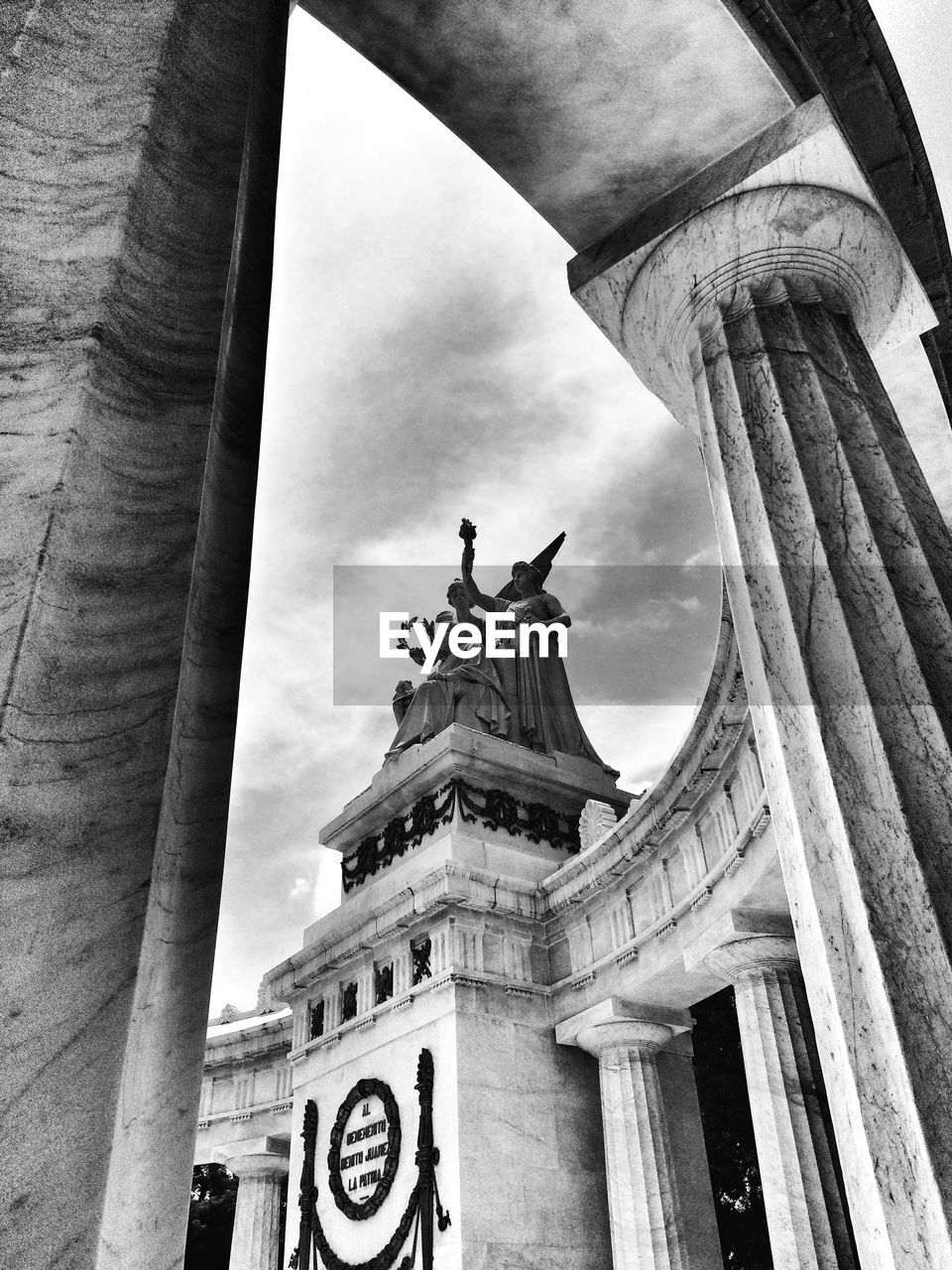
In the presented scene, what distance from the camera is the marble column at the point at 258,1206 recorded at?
17891 millimetres

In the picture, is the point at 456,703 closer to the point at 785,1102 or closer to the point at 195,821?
the point at 785,1102

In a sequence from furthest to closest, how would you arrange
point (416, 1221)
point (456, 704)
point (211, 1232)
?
1. point (211, 1232)
2. point (456, 704)
3. point (416, 1221)

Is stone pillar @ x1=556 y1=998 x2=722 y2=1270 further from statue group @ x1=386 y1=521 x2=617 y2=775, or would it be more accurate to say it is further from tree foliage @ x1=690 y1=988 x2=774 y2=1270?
tree foliage @ x1=690 y1=988 x2=774 y2=1270

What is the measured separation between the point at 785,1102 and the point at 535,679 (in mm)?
9659

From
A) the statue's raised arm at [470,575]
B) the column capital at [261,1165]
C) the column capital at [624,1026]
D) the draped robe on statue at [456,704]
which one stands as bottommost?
the column capital at [261,1165]

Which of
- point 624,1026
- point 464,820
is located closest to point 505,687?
point 464,820

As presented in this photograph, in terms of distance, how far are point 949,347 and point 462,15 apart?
18.3 feet

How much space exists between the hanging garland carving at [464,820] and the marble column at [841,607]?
26.8 ft

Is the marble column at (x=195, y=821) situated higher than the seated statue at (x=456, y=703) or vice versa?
the seated statue at (x=456, y=703)

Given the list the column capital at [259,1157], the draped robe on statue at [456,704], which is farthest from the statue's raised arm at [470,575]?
the column capital at [259,1157]

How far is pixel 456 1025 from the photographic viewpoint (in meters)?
12.4

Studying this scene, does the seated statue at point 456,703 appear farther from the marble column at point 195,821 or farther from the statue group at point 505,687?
the marble column at point 195,821

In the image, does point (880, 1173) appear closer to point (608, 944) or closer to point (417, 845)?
point (608, 944)

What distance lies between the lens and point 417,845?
15219 millimetres
